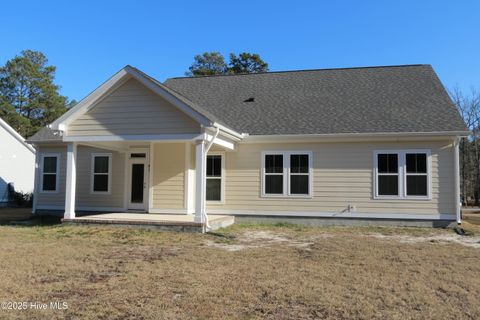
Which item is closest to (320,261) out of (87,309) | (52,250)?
(87,309)

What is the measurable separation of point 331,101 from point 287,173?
3.42 m

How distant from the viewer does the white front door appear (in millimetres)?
14445

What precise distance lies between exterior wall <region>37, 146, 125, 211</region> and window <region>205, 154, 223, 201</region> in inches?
126

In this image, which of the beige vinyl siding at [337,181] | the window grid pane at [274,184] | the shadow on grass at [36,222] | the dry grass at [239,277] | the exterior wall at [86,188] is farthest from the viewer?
the exterior wall at [86,188]

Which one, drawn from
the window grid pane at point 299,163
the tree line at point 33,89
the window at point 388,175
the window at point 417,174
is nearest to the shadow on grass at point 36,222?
the window grid pane at point 299,163

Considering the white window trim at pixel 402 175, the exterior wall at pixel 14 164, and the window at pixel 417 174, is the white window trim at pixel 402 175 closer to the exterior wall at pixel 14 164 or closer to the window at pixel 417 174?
the window at pixel 417 174

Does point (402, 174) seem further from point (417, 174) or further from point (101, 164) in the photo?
point (101, 164)

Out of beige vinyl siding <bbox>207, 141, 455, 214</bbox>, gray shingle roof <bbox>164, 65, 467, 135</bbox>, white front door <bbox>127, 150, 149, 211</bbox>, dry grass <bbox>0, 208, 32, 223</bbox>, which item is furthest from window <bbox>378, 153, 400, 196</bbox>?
dry grass <bbox>0, 208, 32, 223</bbox>

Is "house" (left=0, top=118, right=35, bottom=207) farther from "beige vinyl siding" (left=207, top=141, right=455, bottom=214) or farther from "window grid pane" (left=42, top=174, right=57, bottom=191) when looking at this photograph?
"beige vinyl siding" (left=207, top=141, right=455, bottom=214)

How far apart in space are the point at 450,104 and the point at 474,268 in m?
7.96

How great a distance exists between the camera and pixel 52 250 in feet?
27.4

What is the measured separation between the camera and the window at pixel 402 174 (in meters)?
12.4

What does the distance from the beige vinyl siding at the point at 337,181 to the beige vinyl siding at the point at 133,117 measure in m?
3.08

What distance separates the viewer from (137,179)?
573 inches
